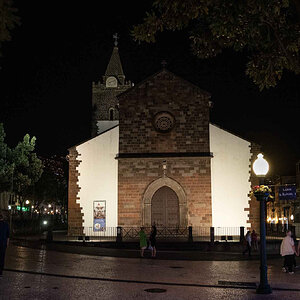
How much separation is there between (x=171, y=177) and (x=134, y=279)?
1618 cm

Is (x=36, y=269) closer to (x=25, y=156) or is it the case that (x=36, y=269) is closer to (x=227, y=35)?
(x=227, y=35)

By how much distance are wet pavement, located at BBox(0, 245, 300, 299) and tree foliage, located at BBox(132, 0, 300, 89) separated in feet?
17.5

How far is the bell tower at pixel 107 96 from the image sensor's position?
52.8 m

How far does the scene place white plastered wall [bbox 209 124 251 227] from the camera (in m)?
27.7

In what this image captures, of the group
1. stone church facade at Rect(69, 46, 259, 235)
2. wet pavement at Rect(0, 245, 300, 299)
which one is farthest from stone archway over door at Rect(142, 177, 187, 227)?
wet pavement at Rect(0, 245, 300, 299)

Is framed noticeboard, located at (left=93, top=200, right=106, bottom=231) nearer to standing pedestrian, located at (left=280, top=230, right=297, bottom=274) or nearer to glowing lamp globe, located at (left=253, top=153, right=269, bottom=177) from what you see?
standing pedestrian, located at (left=280, top=230, right=297, bottom=274)

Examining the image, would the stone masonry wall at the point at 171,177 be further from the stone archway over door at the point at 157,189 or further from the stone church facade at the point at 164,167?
the stone archway over door at the point at 157,189

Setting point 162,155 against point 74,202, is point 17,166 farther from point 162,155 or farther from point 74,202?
point 162,155

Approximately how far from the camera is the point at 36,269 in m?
14.2

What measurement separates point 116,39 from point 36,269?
155 ft

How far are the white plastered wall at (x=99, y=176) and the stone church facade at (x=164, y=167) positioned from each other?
7cm

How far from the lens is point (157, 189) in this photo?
28531mm

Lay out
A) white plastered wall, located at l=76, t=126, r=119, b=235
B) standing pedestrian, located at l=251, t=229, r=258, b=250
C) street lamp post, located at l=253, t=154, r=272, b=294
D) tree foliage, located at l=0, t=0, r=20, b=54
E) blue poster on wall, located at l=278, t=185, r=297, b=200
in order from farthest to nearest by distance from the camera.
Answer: blue poster on wall, located at l=278, t=185, r=297, b=200 → white plastered wall, located at l=76, t=126, r=119, b=235 → standing pedestrian, located at l=251, t=229, r=258, b=250 → street lamp post, located at l=253, t=154, r=272, b=294 → tree foliage, located at l=0, t=0, r=20, b=54

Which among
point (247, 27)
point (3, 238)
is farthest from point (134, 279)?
point (247, 27)
